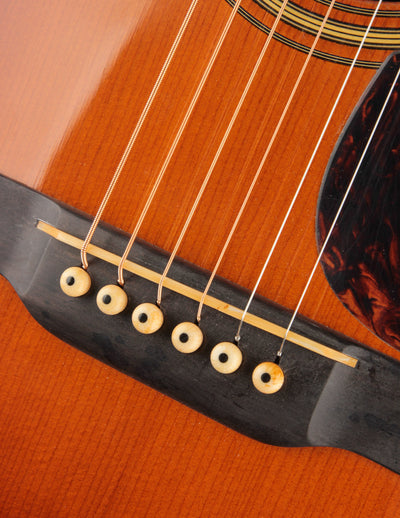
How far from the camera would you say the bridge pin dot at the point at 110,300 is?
54cm

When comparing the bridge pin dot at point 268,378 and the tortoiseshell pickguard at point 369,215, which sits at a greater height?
the tortoiseshell pickguard at point 369,215

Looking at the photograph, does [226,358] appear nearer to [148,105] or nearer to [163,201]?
[163,201]

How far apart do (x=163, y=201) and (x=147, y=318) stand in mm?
155

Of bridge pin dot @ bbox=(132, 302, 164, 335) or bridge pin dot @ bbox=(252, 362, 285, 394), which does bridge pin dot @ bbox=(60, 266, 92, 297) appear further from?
bridge pin dot @ bbox=(252, 362, 285, 394)

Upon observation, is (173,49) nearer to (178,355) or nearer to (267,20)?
(267,20)

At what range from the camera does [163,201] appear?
1.93ft

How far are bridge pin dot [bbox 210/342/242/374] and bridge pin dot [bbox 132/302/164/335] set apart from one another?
76 mm

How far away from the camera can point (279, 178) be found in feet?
1.89

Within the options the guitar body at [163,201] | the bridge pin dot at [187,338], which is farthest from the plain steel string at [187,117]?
the bridge pin dot at [187,338]

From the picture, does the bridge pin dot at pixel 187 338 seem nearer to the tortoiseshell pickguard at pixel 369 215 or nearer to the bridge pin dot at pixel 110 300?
the bridge pin dot at pixel 110 300

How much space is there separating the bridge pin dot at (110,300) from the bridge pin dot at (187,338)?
0.08 m

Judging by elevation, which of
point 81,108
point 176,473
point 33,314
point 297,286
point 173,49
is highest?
point 173,49

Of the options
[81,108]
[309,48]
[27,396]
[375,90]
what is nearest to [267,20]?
[309,48]

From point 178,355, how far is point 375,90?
416 millimetres
